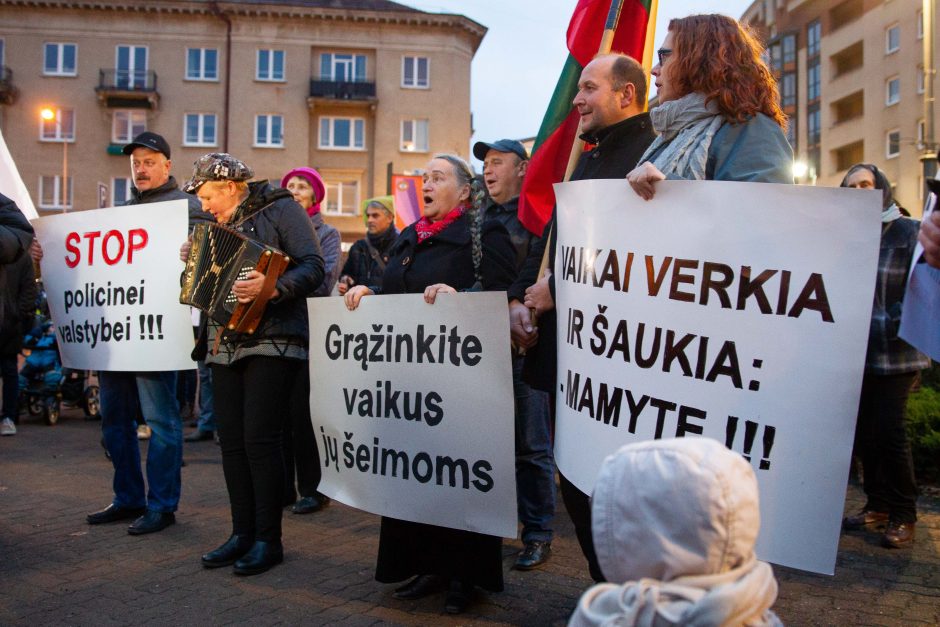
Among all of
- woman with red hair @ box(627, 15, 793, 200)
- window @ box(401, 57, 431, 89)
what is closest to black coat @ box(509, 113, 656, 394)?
woman with red hair @ box(627, 15, 793, 200)

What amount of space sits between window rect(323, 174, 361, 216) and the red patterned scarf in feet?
132

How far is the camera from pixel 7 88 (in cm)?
4206

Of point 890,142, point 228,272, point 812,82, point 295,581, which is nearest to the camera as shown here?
point 295,581

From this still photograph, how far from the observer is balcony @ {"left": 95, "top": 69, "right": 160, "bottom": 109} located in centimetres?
4216

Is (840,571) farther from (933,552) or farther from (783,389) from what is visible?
(783,389)

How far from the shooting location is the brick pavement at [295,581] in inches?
151

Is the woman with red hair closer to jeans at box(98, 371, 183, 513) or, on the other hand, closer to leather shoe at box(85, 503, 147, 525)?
jeans at box(98, 371, 183, 513)

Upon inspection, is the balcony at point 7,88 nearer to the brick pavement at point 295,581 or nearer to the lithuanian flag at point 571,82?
the brick pavement at point 295,581

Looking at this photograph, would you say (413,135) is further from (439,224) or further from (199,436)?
Result: (439,224)

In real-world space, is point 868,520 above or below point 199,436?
above

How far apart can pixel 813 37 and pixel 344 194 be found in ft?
98.6

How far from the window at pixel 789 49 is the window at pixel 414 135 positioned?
87.7ft

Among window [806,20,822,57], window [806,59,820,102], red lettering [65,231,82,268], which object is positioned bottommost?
red lettering [65,231,82,268]

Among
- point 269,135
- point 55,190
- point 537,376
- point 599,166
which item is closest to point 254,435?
point 537,376
